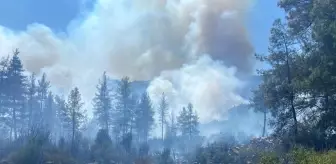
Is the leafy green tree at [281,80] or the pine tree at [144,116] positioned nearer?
the leafy green tree at [281,80]

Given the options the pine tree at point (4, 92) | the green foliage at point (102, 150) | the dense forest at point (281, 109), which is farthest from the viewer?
the pine tree at point (4, 92)

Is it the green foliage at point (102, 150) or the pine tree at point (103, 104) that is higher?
the pine tree at point (103, 104)

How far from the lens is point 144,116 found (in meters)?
64.4

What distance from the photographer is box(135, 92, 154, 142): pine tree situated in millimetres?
63188

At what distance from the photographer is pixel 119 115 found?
62188 millimetres

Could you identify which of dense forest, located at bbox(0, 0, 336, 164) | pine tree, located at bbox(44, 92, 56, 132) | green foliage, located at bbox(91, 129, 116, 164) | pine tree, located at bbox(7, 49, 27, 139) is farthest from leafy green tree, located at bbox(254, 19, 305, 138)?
pine tree, located at bbox(44, 92, 56, 132)

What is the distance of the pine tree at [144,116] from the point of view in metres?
63.2

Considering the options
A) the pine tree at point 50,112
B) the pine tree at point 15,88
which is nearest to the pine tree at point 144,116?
the pine tree at point 50,112

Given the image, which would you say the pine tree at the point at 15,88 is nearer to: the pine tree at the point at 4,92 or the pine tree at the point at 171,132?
the pine tree at the point at 4,92

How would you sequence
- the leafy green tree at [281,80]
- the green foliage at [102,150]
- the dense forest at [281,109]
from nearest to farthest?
the dense forest at [281,109]
the leafy green tree at [281,80]
the green foliage at [102,150]

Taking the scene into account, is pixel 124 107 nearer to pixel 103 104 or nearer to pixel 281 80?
pixel 103 104

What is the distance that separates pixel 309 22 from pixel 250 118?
203 ft

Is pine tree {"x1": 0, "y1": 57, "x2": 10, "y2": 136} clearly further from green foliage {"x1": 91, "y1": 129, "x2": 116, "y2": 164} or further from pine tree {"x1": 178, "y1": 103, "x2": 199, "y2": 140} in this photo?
pine tree {"x1": 178, "y1": 103, "x2": 199, "y2": 140}

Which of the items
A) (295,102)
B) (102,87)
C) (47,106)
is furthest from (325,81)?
(47,106)
